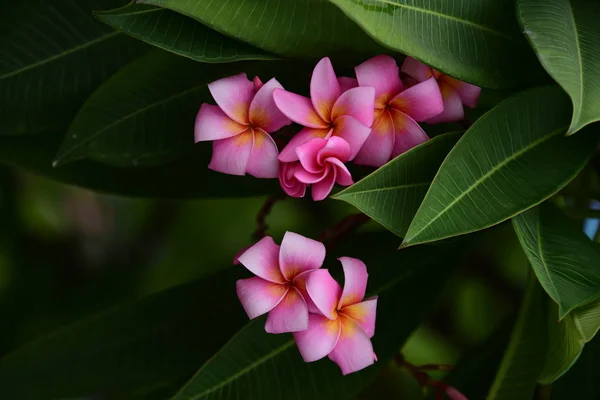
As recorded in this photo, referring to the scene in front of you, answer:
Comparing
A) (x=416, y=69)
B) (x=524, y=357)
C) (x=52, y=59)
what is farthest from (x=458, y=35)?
(x=52, y=59)

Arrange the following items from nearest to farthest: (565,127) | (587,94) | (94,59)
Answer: (587,94) < (565,127) < (94,59)

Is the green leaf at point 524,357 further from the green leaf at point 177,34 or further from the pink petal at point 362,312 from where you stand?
the green leaf at point 177,34

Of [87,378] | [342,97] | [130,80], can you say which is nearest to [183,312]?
[87,378]

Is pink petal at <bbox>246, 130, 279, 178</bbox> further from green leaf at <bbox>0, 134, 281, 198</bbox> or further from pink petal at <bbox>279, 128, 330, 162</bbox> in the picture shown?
green leaf at <bbox>0, 134, 281, 198</bbox>

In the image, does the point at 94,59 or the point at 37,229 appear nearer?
the point at 94,59

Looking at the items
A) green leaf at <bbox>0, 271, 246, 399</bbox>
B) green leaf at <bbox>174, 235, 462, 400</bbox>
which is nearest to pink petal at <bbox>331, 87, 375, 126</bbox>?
green leaf at <bbox>174, 235, 462, 400</bbox>

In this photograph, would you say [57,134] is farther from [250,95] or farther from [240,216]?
[240,216]
